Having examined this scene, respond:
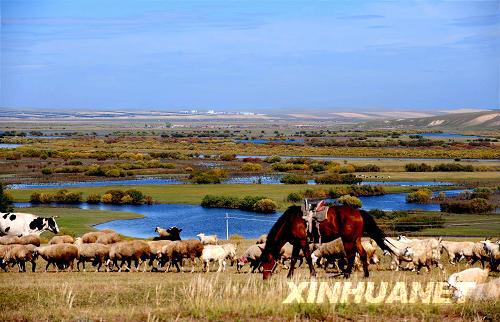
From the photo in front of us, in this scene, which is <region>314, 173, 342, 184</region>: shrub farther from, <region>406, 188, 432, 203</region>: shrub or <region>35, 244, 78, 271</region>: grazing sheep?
<region>35, 244, 78, 271</region>: grazing sheep

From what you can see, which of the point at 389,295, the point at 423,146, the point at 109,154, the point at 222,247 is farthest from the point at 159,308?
the point at 423,146

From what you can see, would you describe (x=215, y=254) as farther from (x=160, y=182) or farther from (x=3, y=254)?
(x=160, y=182)

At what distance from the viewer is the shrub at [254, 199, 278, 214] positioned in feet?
134

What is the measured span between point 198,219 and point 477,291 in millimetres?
26388

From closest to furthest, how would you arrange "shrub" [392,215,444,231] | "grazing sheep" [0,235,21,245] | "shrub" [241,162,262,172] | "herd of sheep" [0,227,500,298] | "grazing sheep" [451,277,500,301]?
1. "grazing sheep" [451,277,500,301]
2. "herd of sheep" [0,227,500,298]
3. "grazing sheep" [0,235,21,245]
4. "shrub" [392,215,444,231]
5. "shrub" [241,162,262,172]

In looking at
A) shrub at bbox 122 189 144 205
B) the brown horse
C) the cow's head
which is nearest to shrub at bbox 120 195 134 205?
shrub at bbox 122 189 144 205

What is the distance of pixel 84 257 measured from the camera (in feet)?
65.4

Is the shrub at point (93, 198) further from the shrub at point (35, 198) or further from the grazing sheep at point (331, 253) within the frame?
the grazing sheep at point (331, 253)

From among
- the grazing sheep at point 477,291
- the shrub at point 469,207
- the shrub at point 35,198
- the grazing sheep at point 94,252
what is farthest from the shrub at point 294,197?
the grazing sheep at point 477,291

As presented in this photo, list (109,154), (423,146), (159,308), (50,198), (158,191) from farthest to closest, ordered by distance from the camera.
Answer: (423,146), (109,154), (158,191), (50,198), (159,308)

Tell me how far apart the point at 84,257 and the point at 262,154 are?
233 ft

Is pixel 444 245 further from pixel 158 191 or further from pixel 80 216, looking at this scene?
pixel 158 191

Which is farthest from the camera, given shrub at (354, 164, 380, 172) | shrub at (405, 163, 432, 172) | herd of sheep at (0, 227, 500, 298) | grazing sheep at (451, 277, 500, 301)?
shrub at (405, 163, 432, 172)

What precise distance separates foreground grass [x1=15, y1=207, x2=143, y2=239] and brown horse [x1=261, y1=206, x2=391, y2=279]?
19175mm
